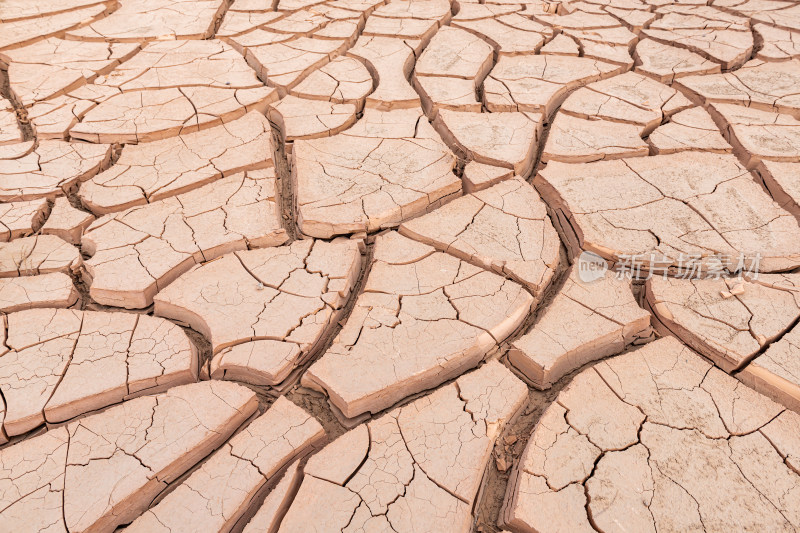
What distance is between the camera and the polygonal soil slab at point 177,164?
246cm

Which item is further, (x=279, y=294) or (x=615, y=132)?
(x=615, y=132)

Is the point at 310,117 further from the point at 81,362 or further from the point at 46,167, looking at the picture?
the point at 81,362

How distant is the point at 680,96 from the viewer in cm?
325

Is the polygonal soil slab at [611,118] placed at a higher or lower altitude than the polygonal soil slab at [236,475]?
higher

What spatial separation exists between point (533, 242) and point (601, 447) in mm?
954

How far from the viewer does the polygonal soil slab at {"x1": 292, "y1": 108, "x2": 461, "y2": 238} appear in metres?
2.34

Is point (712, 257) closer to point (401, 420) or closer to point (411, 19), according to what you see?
point (401, 420)

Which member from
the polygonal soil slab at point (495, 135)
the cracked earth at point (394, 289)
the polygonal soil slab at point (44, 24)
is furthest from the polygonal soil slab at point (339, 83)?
the polygonal soil slab at point (44, 24)

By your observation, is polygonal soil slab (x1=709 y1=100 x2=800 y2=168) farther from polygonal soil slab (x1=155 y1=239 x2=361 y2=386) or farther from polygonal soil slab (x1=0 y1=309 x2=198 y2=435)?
polygonal soil slab (x1=0 y1=309 x2=198 y2=435)

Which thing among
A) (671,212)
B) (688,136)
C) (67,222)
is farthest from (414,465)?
(688,136)

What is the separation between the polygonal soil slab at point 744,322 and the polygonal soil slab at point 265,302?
127 centimetres

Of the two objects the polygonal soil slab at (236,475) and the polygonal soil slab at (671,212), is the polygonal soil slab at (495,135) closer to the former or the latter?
the polygonal soil slab at (671,212)

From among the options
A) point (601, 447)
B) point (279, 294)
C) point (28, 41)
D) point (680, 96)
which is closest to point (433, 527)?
point (601, 447)

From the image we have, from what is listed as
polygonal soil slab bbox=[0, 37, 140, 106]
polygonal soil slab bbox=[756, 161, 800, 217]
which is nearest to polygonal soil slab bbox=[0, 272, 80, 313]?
polygonal soil slab bbox=[0, 37, 140, 106]
